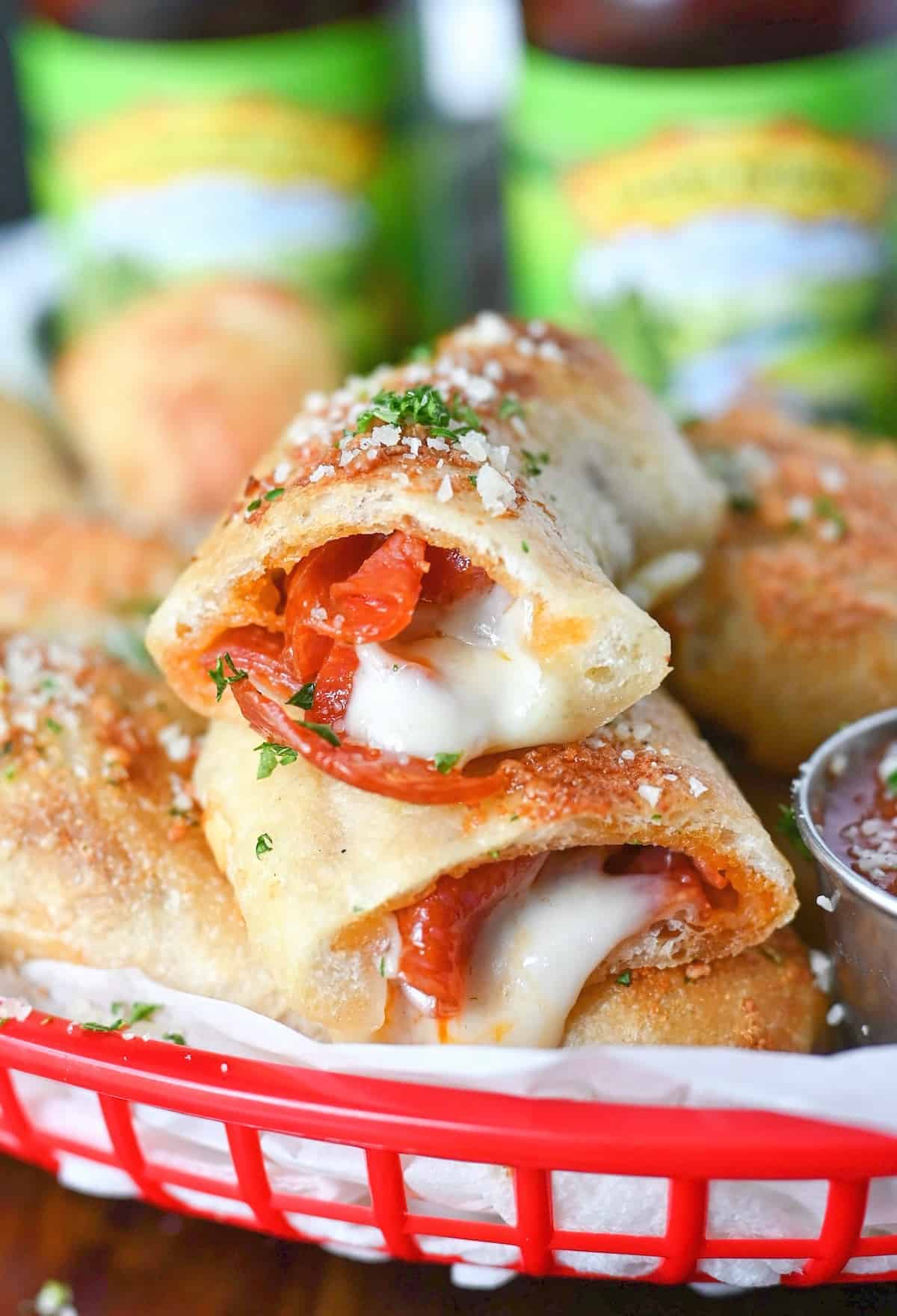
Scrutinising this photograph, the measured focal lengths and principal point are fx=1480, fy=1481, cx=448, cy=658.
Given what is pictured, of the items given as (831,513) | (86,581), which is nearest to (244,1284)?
(86,581)

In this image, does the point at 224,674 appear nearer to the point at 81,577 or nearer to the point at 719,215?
the point at 81,577

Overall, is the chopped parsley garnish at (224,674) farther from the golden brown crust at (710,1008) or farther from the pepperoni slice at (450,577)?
the golden brown crust at (710,1008)

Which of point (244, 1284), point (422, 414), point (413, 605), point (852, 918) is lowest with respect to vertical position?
point (244, 1284)

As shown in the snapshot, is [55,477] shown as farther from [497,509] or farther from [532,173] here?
[497,509]

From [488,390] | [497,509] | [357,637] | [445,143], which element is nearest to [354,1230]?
[357,637]

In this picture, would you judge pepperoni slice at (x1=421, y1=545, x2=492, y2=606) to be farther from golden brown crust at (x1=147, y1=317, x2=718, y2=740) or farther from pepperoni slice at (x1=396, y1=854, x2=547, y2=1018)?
pepperoni slice at (x1=396, y1=854, x2=547, y2=1018)

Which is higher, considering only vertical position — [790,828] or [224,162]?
[224,162]
